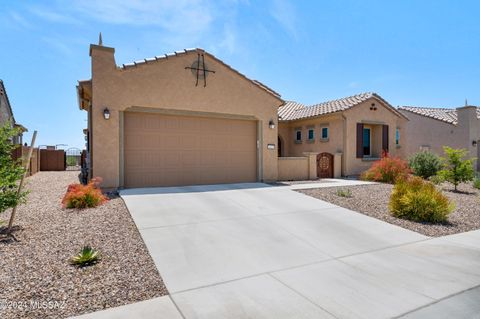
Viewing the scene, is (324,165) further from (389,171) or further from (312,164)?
(389,171)

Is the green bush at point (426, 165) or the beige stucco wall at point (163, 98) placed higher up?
the beige stucco wall at point (163, 98)

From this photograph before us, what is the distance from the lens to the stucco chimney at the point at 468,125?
69.1 ft

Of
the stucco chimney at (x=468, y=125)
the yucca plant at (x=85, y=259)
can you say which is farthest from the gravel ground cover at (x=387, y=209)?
the stucco chimney at (x=468, y=125)

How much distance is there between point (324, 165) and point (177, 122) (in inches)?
335

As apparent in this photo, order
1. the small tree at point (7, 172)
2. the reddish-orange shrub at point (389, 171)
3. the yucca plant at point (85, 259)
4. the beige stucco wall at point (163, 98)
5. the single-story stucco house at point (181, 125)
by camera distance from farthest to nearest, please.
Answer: the reddish-orange shrub at point (389, 171)
the single-story stucco house at point (181, 125)
the beige stucco wall at point (163, 98)
the small tree at point (7, 172)
the yucca plant at point (85, 259)

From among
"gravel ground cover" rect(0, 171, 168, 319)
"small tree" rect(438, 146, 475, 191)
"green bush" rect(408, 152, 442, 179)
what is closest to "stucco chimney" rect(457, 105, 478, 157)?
"green bush" rect(408, 152, 442, 179)

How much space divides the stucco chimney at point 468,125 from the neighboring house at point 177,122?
1725 centimetres

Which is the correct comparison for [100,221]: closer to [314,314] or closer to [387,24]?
[314,314]

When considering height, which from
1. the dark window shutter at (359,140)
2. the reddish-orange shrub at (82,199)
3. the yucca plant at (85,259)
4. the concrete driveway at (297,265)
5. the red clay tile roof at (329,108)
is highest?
the red clay tile roof at (329,108)

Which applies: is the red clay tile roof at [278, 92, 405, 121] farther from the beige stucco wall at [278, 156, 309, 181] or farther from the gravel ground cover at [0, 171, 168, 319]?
the gravel ground cover at [0, 171, 168, 319]


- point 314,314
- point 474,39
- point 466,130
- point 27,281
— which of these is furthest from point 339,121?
point 27,281

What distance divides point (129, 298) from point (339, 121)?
1558 cm

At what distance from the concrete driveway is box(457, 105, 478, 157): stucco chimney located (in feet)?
62.0

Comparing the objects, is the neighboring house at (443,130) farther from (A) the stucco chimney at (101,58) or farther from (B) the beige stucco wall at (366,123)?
(A) the stucco chimney at (101,58)
